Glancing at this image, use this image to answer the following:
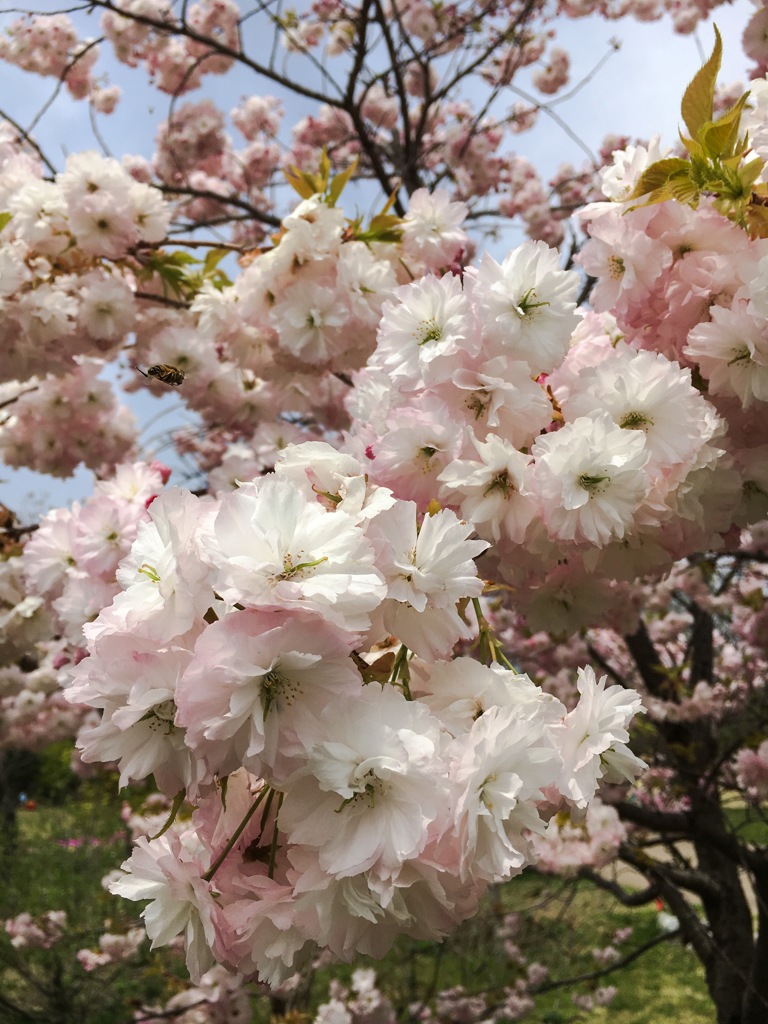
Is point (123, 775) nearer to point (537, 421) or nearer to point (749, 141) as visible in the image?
point (537, 421)

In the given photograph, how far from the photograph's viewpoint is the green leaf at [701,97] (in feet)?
3.33

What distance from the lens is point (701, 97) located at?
3.50ft

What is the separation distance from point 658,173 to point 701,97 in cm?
11

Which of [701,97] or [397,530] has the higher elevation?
[701,97]

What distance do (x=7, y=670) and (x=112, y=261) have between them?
2.30 metres

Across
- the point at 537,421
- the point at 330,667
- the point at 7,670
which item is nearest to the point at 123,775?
the point at 330,667

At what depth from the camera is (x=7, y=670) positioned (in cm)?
366

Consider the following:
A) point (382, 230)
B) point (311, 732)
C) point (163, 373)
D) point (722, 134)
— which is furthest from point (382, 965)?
point (722, 134)

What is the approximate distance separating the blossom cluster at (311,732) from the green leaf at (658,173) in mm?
668

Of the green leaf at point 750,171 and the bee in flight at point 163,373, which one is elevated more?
the green leaf at point 750,171

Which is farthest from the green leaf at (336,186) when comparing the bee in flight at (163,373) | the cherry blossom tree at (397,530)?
the bee in flight at (163,373)

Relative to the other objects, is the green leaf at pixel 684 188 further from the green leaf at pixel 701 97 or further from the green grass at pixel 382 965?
the green grass at pixel 382 965

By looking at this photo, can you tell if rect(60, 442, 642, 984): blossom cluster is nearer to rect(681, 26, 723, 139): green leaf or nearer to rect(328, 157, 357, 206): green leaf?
rect(681, 26, 723, 139): green leaf

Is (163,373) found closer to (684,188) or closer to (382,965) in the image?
(684,188)
